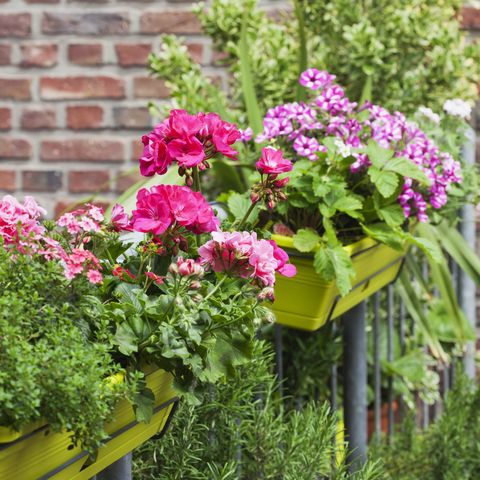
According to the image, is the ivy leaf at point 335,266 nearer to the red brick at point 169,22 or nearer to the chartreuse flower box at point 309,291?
the chartreuse flower box at point 309,291

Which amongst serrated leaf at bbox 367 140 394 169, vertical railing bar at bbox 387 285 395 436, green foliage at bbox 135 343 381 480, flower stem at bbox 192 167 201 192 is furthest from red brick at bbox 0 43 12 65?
flower stem at bbox 192 167 201 192

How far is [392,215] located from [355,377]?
48 centimetres

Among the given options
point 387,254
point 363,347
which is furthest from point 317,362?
point 387,254

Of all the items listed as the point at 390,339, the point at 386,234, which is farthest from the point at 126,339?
the point at 390,339

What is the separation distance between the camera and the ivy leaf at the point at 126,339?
828mm

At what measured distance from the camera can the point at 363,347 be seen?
178cm

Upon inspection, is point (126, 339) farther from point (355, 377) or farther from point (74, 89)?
point (74, 89)

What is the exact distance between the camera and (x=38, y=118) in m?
2.63

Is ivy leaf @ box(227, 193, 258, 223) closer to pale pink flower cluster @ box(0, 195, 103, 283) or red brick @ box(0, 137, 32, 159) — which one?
pale pink flower cluster @ box(0, 195, 103, 283)

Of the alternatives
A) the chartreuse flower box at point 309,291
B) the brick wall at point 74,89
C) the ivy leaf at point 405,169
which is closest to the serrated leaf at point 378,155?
the ivy leaf at point 405,169

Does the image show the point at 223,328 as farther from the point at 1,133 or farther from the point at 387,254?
the point at 1,133

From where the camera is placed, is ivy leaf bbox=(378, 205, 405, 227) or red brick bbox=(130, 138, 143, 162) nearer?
ivy leaf bbox=(378, 205, 405, 227)

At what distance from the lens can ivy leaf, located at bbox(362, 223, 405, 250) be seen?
1.42 metres

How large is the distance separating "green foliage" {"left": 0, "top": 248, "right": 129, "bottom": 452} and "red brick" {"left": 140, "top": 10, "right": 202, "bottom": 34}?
74.9 inches
